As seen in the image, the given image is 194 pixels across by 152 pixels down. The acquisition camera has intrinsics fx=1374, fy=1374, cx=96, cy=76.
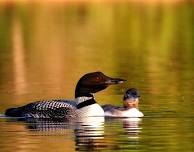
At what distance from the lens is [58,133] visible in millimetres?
20359

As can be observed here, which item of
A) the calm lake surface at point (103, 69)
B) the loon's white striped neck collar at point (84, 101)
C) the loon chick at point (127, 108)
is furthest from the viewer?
the loon's white striped neck collar at point (84, 101)

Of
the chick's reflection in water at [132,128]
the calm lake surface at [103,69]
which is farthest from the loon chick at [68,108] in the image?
the chick's reflection in water at [132,128]

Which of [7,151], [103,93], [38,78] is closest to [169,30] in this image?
[38,78]

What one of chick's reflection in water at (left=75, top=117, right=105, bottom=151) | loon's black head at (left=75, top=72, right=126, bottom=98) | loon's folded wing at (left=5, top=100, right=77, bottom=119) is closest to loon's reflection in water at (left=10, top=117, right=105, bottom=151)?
chick's reflection in water at (left=75, top=117, right=105, bottom=151)

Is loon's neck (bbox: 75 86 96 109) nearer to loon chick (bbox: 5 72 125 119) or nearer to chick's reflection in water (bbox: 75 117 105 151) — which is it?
loon chick (bbox: 5 72 125 119)

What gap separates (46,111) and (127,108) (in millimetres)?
1328

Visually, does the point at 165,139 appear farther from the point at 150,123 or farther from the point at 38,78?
the point at 38,78

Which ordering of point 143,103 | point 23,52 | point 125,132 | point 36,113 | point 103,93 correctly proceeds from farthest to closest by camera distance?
point 23,52, point 103,93, point 143,103, point 36,113, point 125,132

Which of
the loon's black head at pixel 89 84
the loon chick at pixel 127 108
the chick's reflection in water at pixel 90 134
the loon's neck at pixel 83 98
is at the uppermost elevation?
the loon's black head at pixel 89 84

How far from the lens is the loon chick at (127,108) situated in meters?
22.3

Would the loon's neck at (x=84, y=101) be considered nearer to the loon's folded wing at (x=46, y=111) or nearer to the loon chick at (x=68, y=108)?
the loon chick at (x=68, y=108)

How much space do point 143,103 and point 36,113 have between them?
8.26 feet

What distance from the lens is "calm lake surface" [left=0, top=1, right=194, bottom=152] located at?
19.7 metres

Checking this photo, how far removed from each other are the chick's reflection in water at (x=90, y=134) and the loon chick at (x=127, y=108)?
0.28 meters
